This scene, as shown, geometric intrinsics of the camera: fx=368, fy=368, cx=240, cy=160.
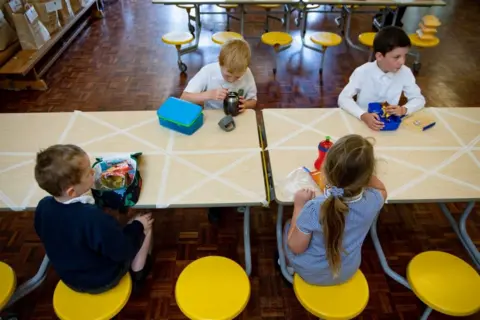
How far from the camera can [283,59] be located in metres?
4.18

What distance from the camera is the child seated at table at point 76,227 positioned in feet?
4.15

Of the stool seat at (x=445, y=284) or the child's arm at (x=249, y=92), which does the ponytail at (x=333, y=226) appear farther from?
the child's arm at (x=249, y=92)

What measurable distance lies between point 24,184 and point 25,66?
2.29m

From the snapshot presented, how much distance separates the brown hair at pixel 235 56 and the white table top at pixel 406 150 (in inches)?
11.7

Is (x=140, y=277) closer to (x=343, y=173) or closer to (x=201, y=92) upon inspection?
(x=201, y=92)

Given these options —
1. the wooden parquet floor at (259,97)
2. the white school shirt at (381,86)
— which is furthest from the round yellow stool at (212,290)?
the white school shirt at (381,86)

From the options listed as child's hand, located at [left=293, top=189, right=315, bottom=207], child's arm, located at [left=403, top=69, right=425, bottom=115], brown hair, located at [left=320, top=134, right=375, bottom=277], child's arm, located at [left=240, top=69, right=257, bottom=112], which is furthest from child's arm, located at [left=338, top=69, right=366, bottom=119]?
brown hair, located at [left=320, top=134, right=375, bottom=277]

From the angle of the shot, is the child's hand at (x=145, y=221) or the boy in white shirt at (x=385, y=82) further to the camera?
the boy in white shirt at (x=385, y=82)

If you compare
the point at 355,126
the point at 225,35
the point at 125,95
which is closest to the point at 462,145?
the point at 355,126

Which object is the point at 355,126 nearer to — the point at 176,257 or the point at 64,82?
the point at 176,257

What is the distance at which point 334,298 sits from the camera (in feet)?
4.57

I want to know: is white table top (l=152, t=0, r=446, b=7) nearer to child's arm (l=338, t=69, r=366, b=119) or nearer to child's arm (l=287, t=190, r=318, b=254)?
child's arm (l=338, t=69, r=366, b=119)

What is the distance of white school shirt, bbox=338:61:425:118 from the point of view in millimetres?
2115

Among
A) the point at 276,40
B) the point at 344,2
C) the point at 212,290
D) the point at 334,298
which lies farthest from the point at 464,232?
the point at 344,2
